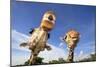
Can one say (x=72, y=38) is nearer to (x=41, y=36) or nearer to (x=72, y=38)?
(x=72, y=38)

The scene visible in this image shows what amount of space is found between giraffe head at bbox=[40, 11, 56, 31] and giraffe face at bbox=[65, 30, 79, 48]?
0.23m

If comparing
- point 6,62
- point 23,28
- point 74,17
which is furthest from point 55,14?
point 6,62

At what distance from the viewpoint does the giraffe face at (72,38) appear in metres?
2.41

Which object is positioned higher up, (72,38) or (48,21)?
(48,21)

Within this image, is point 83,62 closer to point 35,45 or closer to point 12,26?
point 35,45

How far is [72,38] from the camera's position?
244 centimetres

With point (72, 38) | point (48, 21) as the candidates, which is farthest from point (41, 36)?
point (72, 38)

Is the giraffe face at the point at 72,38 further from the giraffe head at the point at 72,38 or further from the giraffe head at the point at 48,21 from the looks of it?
the giraffe head at the point at 48,21

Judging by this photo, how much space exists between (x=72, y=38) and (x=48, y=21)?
0.36 metres

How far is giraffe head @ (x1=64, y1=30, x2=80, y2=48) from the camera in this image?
7.90 feet

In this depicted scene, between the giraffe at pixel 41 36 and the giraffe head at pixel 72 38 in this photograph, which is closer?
the giraffe at pixel 41 36

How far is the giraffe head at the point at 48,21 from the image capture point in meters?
2.30

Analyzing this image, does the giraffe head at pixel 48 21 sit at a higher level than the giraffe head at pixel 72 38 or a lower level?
higher

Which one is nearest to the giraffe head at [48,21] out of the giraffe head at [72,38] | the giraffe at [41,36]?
the giraffe at [41,36]
